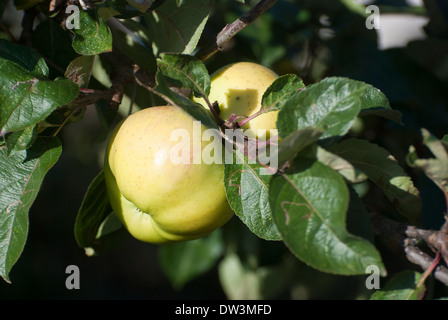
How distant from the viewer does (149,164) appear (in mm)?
668

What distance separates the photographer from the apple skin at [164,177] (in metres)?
0.67

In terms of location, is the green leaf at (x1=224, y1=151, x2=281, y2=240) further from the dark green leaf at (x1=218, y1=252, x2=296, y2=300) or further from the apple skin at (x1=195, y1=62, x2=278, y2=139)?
the dark green leaf at (x1=218, y1=252, x2=296, y2=300)

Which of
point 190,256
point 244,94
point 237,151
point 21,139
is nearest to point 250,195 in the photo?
point 237,151

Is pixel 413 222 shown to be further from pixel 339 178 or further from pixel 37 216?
pixel 37 216

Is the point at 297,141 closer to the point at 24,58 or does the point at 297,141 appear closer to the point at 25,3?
the point at 24,58

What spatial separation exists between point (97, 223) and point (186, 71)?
348 millimetres

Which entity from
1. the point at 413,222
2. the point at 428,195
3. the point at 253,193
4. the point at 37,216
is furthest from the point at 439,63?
the point at 37,216

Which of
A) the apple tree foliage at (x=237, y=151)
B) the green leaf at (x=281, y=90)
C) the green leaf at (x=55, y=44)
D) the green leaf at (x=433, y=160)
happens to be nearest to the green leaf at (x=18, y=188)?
the apple tree foliage at (x=237, y=151)

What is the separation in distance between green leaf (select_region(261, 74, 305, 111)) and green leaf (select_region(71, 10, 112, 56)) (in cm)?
24

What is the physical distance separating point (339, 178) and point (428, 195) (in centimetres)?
65

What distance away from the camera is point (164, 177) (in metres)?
0.67

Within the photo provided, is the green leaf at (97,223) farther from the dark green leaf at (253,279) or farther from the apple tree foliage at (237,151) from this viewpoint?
the dark green leaf at (253,279)

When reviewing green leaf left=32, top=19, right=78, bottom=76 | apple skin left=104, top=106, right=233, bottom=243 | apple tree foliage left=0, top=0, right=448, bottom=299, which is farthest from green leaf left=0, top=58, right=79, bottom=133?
green leaf left=32, top=19, right=78, bottom=76

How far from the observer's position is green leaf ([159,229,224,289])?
Answer: 1.37m
